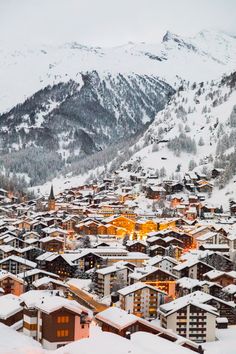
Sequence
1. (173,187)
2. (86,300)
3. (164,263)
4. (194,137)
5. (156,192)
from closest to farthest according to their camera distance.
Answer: (86,300) < (164,263) < (156,192) < (173,187) < (194,137)

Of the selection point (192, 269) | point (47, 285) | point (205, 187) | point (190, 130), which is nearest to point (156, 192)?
point (205, 187)

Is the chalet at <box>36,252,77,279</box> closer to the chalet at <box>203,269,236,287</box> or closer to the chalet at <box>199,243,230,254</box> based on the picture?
the chalet at <box>203,269,236,287</box>

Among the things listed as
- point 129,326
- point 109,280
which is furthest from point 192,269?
point 129,326

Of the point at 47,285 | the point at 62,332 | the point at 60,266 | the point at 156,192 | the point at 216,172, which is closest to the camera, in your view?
the point at 62,332

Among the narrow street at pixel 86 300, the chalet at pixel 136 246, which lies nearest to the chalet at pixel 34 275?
the narrow street at pixel 86 300

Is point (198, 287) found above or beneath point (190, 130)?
beneath

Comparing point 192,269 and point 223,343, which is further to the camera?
point 192,269

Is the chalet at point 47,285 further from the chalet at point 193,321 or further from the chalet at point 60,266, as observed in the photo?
the chalet at point 60,266

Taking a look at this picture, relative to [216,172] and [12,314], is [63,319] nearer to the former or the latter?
[12,314]

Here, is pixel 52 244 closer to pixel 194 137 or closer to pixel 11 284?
pixel 11 284

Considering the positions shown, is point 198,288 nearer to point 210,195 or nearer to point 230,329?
point 230,329

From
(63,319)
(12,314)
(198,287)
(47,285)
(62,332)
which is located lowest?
(198,287)

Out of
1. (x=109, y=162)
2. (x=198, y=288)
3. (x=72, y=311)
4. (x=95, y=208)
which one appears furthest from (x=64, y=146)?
(x=72, y=311)

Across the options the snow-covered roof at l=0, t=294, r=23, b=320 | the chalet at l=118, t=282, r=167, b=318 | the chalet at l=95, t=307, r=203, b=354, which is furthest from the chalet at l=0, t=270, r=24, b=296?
the chalet at l=95, t=307, r=203, b=354
